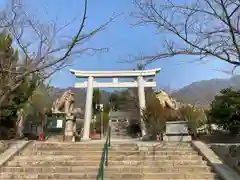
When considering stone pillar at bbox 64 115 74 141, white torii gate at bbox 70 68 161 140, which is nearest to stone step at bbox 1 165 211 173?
stone pillar at bbox 64 115 74 141

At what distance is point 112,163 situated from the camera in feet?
28.4

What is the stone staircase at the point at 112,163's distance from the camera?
7.81 metres

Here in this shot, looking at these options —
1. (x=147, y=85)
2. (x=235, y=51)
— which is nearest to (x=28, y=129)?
(x=147, y=85)

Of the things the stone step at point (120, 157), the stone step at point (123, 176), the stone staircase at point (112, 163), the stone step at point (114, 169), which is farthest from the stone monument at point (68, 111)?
the stone step at point (123, 176)

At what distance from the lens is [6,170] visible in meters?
8.34

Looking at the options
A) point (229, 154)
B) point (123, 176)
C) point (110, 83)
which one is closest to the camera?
point (123, 176)

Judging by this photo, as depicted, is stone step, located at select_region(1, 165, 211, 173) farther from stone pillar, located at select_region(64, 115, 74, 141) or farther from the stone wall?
stone pillar, located at select_region(64, 115, 74, 141)

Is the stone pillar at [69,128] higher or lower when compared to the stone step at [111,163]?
higher

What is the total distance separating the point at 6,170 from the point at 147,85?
1760cm

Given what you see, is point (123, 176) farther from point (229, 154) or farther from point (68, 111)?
point (68, 111)

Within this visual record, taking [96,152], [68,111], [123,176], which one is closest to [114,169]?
[123,176]

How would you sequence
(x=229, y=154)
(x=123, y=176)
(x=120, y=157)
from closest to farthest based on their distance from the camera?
(x=123, y=176)
(x=229, y=154)
(x=120, y=157)

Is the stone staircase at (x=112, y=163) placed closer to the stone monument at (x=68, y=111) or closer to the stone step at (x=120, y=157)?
the stone step at (x=120, y=157)

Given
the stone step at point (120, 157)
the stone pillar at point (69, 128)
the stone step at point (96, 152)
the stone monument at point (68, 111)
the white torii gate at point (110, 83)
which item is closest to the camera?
the stone step at point (120, 157)
